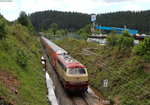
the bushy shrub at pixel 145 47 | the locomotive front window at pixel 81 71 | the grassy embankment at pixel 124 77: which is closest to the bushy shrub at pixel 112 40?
the grassy embankment at pixel 124 77

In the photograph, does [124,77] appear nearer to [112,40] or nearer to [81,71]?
[81,71]

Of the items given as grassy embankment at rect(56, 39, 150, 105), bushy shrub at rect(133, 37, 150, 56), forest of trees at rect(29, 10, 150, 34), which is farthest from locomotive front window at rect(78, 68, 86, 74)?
forest of trees at rect(29, 10, 150, 34)

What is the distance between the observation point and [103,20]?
128000 millimetres

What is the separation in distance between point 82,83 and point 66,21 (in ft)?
458

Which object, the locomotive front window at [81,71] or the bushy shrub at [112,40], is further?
the bushy shrub at [112,40]

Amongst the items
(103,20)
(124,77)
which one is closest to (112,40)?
(124,77)

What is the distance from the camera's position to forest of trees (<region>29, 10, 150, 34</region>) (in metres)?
104

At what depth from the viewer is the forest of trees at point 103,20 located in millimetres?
104113

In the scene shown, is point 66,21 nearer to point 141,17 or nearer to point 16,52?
point 141,17

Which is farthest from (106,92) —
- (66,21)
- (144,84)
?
(66,21)

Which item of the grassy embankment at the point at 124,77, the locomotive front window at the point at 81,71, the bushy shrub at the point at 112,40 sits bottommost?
the grassy embankment at the point at 124,77

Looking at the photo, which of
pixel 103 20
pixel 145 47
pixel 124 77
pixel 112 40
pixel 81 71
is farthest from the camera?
pixel 103 20

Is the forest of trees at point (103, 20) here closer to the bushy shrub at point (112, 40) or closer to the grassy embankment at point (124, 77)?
the bushy shrub at point (112, 40)

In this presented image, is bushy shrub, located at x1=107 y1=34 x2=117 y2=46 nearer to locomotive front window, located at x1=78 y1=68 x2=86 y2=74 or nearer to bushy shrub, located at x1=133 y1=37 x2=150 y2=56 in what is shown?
bushy shrub, located at x1=133 y1=37 x2=150 y2=56
